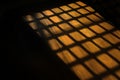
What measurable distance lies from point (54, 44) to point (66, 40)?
105 millimetres

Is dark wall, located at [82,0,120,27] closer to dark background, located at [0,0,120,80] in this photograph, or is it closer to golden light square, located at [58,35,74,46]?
dark background, located at [0,0,120,80]

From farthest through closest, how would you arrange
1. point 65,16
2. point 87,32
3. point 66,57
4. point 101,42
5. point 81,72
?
point 65,16
point 87,32
point 101,42
point 66,57
point 81,72

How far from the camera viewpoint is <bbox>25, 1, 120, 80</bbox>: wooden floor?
50.5 inches

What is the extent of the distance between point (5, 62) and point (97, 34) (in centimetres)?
75

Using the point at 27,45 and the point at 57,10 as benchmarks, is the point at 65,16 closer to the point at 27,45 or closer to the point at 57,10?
the point at 57,10

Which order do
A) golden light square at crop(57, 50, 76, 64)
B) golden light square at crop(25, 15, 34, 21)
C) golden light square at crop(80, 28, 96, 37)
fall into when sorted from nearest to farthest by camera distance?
Result: golden light square at crop(57, 50, 76, 64) < golden light square at crop(80, 28, 96, 37) < golden light square at crop(25, 15, 34, 21)

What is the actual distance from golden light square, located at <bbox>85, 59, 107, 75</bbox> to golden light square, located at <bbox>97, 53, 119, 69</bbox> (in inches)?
1.6

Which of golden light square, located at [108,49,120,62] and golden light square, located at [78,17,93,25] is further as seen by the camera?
golden light square, located at [78,17,93,25]

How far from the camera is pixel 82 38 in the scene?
1551mm

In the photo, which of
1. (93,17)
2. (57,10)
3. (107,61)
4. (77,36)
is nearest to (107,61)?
(107,61)

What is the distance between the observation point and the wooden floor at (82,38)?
50.5 inches

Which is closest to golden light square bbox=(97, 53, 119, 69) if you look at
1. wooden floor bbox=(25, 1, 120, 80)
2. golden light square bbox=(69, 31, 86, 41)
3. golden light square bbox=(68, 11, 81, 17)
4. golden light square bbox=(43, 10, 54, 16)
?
wooden floor bbox=(25, 1, 120, 80)

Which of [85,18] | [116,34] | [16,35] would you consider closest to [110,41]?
[116,34]

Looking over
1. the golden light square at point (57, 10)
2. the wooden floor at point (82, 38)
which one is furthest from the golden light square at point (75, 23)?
the golden light square at point (57, 10)
